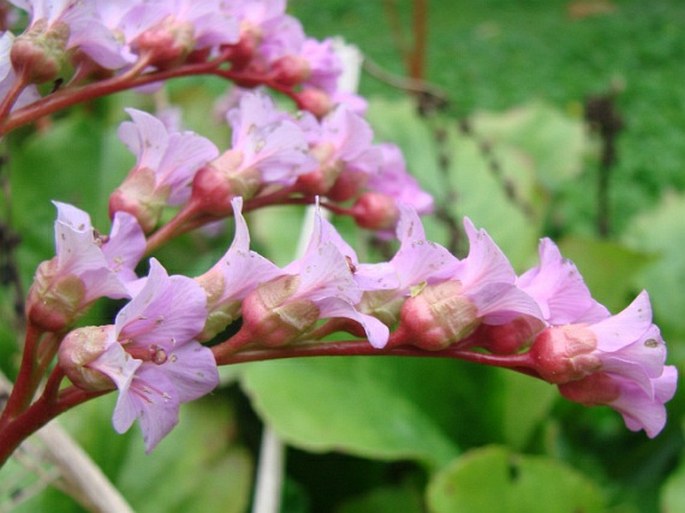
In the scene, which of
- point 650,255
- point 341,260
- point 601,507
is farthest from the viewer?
point 650,255

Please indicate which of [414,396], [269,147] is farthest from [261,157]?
[414,396]

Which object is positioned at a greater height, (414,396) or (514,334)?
(514,334)

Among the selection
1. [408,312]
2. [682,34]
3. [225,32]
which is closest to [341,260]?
[408,312]

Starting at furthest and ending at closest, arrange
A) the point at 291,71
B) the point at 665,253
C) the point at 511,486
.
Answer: the point at 665,253, the point at 511,486, the point at 291,71

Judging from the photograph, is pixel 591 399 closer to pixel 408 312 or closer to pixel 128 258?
pixel 408 312

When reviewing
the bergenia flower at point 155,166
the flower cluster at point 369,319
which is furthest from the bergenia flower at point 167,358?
the bergenia flower at point 155,166

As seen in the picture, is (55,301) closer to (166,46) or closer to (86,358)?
(86,358)
